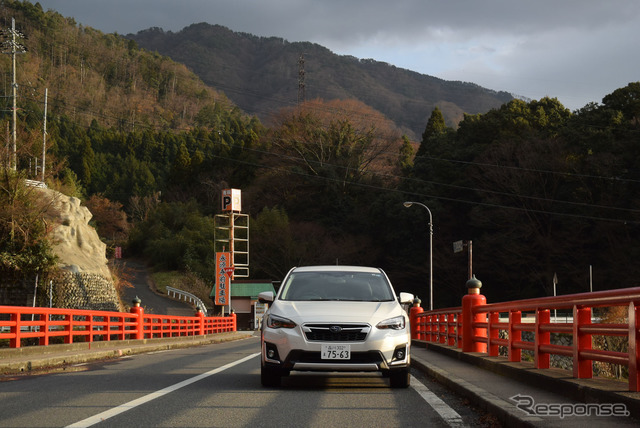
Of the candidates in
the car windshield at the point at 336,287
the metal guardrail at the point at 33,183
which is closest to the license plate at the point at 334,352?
the car windshield at the point at 336,287

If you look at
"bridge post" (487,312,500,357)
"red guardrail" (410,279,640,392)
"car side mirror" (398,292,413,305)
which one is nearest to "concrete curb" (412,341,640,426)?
"red guardrail" (410,279,640,392)

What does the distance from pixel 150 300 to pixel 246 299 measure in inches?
385

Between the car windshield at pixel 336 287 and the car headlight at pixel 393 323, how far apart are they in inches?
30.2

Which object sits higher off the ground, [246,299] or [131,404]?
[246,299]

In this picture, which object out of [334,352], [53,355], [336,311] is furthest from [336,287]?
[53,355]

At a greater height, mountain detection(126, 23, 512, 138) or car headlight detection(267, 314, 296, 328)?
mountain detection(126, 23, 512, 138)

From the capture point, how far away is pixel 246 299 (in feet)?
238

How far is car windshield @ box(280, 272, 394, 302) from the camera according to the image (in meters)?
10.9

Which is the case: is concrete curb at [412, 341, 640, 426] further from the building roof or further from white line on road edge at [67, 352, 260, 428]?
the building roof

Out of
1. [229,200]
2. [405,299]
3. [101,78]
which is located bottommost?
[405,299]

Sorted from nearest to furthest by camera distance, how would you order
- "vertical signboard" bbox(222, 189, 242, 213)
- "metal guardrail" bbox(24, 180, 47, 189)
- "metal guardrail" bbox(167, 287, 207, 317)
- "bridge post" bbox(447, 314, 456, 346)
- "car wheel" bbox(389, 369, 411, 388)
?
"car wheel" bbox(389, 369, 411, 388)
"bridge post" bbox(447, 314, 456, 346)
"metal guardrail" bbox(24, 180, 47, 189)
"vertical signboard" bbox(222, 189, 242, 213)
"metal guardrail" bbox(167, 287, 207, 317)

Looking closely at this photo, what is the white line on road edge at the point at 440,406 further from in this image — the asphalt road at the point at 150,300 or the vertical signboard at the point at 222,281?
the asphalt road at the point at 150,300

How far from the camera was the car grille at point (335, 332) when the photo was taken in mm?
9570

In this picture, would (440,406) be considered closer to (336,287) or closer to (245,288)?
(336,287)
